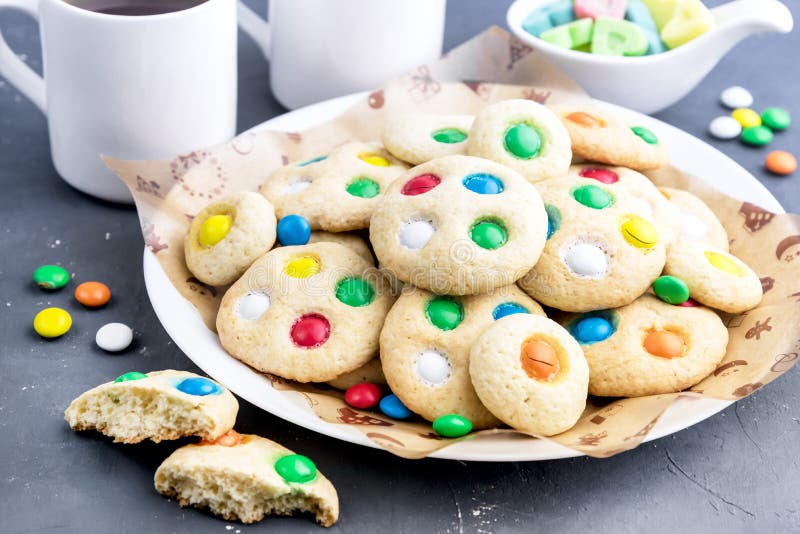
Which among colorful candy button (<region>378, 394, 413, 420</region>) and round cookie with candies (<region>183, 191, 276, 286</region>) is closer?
colorful candy button (<region>378, 394, 413, 420</region>)

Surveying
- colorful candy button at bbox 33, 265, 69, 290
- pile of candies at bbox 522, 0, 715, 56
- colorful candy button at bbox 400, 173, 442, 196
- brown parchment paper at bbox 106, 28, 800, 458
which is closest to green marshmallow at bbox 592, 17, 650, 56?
pile of candies at bbox 522, 0, 715, 56

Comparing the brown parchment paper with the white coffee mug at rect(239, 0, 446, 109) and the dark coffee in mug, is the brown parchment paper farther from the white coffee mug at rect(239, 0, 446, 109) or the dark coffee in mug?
the dark coffee in mug

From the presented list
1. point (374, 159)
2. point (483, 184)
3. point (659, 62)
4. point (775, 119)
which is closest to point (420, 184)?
point (483, 184)

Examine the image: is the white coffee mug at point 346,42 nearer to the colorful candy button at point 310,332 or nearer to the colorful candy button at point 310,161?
the colorful candy button at point 310,161

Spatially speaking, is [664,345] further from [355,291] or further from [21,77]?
[21,77]

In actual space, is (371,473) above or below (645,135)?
below

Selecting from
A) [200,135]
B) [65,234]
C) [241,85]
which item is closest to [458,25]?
[241,85]
